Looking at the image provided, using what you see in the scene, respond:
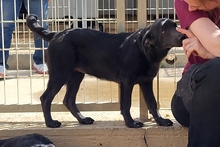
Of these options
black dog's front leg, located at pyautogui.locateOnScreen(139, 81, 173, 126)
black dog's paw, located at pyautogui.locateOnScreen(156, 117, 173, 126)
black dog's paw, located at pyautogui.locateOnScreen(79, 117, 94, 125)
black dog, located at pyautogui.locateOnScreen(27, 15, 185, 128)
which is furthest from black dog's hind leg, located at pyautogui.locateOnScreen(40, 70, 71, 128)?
black dog's paw, located at pyautogui.locateOnScreen(156, 117, 173, 126)

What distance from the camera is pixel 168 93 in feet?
15.5

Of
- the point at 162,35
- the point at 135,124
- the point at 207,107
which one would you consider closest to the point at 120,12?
the point at 162,35

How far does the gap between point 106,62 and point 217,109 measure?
1.05 metres

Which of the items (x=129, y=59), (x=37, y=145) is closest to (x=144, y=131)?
(x=129, y=59)

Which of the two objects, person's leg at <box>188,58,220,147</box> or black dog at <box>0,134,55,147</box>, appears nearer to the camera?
person's leg at <box>188,58,220,147</box>

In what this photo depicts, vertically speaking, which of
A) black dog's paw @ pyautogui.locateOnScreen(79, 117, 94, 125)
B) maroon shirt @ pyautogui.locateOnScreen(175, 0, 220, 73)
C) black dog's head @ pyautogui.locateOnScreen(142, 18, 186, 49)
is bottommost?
black dog's paw @ pyautogui.locateOnScreen(79, 117, 94, 125)

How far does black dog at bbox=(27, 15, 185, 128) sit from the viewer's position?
3.19 m

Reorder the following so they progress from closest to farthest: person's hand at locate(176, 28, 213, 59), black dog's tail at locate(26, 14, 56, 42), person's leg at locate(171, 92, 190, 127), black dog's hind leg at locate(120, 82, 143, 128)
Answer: person's hand at locate(176, 28, 213, 59) < person's leg at locate(171, 92, 190, 127) < black dog's hind leg at locate(120, 82, 143, 128) < black dog's tail at locate(26, 14, 56, 42)

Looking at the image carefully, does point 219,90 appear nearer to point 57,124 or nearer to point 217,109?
point 217,109

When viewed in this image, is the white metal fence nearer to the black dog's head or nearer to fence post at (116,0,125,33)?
fence post at (116,0,125,33)

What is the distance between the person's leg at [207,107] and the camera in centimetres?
247

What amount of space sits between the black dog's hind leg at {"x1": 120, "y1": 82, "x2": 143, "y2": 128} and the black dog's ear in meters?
0.28

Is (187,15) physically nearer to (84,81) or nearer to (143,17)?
(143,17)

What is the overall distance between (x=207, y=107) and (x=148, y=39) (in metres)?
0.79
